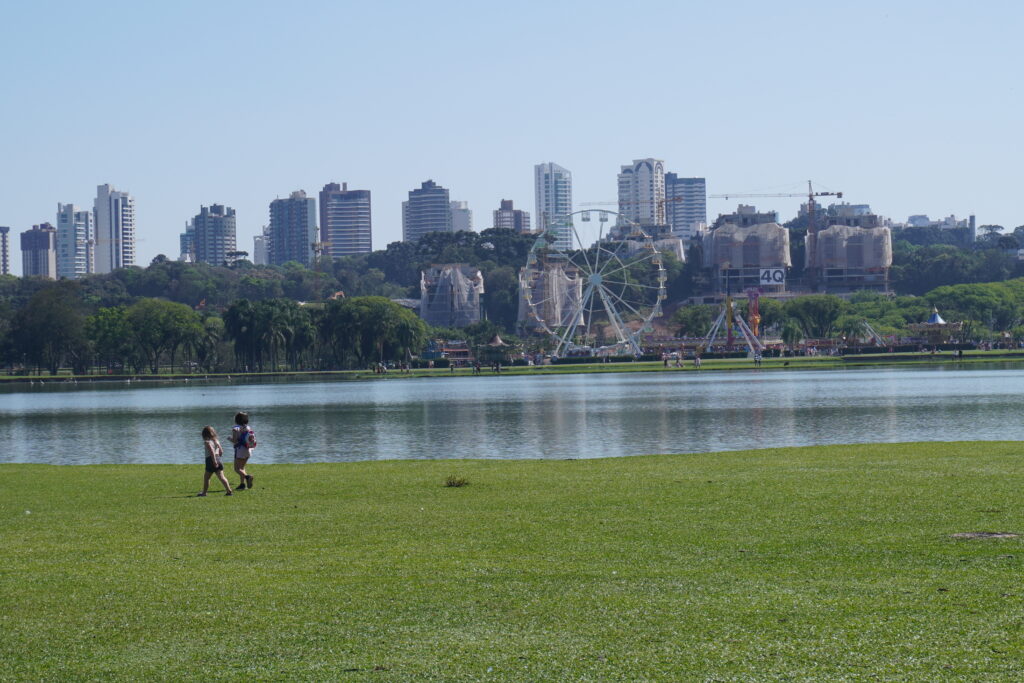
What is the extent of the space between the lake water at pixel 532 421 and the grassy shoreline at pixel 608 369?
48.8 meters

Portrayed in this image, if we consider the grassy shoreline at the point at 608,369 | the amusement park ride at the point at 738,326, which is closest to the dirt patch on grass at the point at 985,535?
the grassy shoreline at the point at 608,369

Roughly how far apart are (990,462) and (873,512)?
7.82 metres

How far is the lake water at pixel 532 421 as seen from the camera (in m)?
40.6

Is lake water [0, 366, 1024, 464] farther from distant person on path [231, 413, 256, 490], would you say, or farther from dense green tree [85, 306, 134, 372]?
dense green tree [85, 306, 134, 372]

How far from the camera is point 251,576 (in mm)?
14414

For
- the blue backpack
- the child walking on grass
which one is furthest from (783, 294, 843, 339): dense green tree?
the child walking on grass

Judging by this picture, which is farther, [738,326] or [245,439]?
[738,326]

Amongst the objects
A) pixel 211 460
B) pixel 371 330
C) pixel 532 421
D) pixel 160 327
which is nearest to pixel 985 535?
pixel 211 460

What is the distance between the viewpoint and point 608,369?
150125 millimetres

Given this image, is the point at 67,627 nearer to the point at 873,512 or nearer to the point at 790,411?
the point at 873,512

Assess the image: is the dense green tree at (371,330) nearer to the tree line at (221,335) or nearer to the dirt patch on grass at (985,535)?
the tree line at (221,335)

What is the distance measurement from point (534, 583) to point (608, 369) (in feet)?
449

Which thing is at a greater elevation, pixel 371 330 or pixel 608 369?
pixel 371 330

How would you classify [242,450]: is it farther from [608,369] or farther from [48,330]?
[48,330]
